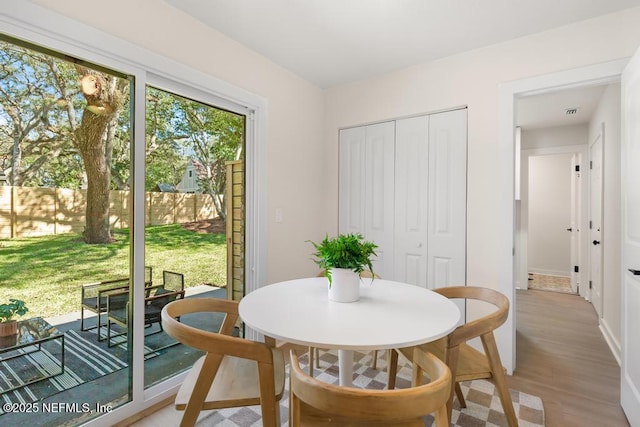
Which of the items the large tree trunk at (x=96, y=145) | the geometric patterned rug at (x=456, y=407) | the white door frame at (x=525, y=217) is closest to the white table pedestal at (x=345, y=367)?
the geometric patterned rug at (x=456, y=407)

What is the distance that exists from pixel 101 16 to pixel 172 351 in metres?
2.02

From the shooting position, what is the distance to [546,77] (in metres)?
2.26

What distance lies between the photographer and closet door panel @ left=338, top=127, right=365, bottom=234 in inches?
125

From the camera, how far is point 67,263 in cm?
169

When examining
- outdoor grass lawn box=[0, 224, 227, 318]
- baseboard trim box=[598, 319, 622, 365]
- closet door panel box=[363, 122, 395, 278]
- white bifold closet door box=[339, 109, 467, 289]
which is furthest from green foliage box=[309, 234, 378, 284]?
baseboard trim box=[598, 319, 622, 365]

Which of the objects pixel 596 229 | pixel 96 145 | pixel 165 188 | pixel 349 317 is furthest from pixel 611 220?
pixel 96 145

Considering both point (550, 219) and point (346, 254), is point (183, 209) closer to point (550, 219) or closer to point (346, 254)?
point (346, 254)

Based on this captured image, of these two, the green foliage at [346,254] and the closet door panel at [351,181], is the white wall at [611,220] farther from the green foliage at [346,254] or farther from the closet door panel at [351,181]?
the green foliage at [346,254]

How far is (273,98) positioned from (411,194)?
4.81ft

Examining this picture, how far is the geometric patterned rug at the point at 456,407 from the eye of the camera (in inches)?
71.7

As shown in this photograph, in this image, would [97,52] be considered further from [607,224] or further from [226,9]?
[607,224]

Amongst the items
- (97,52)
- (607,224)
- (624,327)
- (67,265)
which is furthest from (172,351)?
(607,224)

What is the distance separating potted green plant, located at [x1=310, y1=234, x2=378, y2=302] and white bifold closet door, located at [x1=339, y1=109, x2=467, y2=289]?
1.37 m

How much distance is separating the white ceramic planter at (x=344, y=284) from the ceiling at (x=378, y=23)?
161 cm
